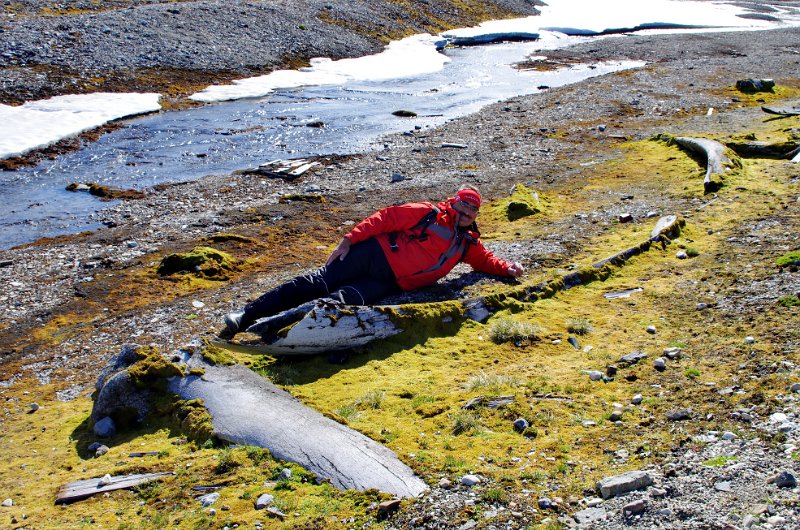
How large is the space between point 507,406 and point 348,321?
2.14 metres

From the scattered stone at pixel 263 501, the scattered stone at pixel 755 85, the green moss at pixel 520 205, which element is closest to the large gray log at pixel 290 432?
the scattered stone at pixel 263 501

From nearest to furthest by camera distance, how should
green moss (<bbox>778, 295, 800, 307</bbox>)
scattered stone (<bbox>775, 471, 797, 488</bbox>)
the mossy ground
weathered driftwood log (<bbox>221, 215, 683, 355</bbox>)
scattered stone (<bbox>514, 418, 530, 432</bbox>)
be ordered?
scattered stone (<bbox>775, 471, 797, 488</bbox>) < the mossy ground < scattered stone (<bbox>514, 418, 530, 432</bbox>) < green moss (<bbox>778, 295, 800, 307</bbox>) < weathered driftwood log (<bbox>221, 215, 683, 355</bbox>)

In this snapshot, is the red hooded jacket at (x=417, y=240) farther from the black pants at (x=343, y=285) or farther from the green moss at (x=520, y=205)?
the green moss at (x=520, y=205)

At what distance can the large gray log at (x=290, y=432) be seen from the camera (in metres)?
5.40

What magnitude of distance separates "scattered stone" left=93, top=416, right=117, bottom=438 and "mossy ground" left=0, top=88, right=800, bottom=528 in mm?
127

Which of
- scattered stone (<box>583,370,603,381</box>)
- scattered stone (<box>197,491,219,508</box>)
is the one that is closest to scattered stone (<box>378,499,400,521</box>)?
scattered stone (<box>197,491,219,508</box>)

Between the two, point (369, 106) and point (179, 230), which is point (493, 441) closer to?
point (179, 230)

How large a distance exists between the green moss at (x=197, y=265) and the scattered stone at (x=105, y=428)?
Result: 440cm

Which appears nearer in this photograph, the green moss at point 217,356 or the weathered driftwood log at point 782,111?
the green moss at point 217,356

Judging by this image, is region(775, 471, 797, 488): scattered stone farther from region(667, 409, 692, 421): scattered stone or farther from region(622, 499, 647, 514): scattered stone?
region(667, 409, 692, 421): scattered stone

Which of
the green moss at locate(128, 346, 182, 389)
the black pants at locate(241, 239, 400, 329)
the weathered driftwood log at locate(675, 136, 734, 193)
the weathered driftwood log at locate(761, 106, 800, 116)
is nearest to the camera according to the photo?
the green moss at locate(128, 346, 182, 389)

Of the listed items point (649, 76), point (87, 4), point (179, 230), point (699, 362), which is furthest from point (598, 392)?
point (87, 4)

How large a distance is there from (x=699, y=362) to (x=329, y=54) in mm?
28277

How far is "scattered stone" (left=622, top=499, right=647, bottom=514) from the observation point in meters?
4.54
